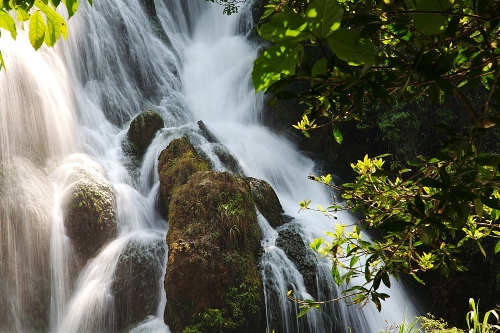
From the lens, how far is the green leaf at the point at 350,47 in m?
0.61

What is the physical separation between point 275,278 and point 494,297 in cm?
503

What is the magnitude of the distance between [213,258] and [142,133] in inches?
176

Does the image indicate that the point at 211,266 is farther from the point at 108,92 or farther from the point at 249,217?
the point at 108,92

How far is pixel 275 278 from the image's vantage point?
6422 mm

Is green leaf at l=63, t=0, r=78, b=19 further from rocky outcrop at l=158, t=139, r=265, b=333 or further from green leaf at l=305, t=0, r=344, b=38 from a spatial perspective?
rocky outcrop at l=158, t=139, r=265, b=333

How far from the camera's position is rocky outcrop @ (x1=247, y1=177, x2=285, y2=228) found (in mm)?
7734

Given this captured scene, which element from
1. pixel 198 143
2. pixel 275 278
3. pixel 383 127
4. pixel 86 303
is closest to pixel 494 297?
pixel 383 127

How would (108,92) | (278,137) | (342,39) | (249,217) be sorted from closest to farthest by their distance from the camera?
A: (342,39), (249,217), (108,92), (278,137)

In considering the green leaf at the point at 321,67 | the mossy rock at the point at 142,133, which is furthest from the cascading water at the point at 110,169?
the green leaf at the point at 321,67

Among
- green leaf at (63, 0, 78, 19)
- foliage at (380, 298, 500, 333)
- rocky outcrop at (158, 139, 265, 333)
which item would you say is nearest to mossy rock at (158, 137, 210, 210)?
rocky outcrop at (158, 139, 265, 333)

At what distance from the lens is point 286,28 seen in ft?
2.00

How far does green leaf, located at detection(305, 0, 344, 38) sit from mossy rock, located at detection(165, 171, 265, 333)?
18.4ft

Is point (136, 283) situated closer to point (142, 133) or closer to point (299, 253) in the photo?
point (299, 253)

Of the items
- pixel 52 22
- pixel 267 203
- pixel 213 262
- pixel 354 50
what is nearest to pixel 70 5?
pixel 52 22
